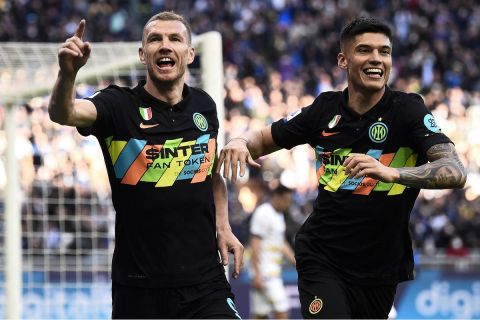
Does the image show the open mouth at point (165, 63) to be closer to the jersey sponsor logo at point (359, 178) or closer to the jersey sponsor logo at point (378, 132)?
the jersey sponsor logo at point (359, 178)

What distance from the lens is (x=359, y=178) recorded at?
219 inches

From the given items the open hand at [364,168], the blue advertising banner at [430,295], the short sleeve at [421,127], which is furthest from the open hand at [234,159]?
the blue advertising banner at [430,295]

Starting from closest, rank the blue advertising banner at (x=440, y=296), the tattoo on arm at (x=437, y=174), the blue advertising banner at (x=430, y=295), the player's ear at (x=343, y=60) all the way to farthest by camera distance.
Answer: the tattoo on arm at (x=437, y=174), the player's ear at (x=343, y=60), the blue advertising banner at (x=430, y=295), the blue advertising banner at (x=440, y=296)

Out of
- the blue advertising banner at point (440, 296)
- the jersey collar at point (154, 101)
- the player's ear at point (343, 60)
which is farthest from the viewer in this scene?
the blue advertising banner at point (440, 296)

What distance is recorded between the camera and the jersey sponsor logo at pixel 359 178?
5508mm

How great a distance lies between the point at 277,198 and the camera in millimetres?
11781

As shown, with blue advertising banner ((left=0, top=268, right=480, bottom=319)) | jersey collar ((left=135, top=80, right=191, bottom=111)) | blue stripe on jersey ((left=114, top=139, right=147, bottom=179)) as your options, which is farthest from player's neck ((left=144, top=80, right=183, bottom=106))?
blue advertising banner ((left=0, top=268, right=480, bottom=319))

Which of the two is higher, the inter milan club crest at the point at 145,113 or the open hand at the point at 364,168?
the inter milan club crest at the point at 145,113

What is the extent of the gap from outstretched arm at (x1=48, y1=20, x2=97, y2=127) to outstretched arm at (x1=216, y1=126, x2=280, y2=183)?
2.61ft

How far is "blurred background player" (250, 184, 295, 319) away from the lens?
39.0ft

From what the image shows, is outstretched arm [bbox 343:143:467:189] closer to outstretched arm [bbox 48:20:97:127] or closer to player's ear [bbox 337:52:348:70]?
player's ear [bbox 337:52:348:70]

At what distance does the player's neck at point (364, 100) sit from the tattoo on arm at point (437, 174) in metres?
0.61

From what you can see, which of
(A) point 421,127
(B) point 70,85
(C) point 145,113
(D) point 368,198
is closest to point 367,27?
(A) point 421,127

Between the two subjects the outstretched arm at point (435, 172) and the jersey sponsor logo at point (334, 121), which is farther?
the jersey sponsor logo at point (334, 121)
